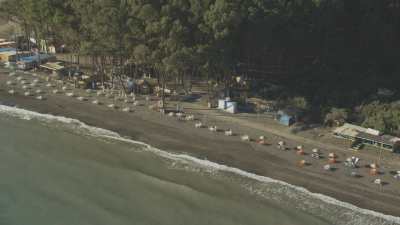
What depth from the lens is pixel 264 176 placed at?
49438mm

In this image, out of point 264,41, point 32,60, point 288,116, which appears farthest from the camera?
point 32,60

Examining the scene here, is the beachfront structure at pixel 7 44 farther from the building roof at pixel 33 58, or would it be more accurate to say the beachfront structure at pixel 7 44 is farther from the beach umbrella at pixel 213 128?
Answer: the beach umbrella at pixel 213 128

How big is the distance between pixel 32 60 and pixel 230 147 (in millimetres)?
→ 44223

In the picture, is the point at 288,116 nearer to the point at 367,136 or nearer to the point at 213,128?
the point at 213,128

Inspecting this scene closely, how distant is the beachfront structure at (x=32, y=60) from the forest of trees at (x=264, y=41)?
240 inches

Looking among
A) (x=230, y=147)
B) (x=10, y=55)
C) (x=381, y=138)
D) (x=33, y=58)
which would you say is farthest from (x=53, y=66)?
(x=381, y=138)

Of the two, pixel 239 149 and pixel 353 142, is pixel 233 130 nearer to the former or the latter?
pixel 239 149

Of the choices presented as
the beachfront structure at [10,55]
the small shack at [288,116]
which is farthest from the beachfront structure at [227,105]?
the beachfront structure at [10,55]

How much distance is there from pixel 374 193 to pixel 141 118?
28.8 metres

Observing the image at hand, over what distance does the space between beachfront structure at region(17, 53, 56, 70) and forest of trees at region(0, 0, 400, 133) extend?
6.09 m

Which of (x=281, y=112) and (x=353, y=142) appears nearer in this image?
(x=353, y=142)

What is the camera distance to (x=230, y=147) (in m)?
55.2

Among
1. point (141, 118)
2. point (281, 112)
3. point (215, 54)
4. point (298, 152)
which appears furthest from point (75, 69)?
point (298, 152)

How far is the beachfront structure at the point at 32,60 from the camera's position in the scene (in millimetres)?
83875
